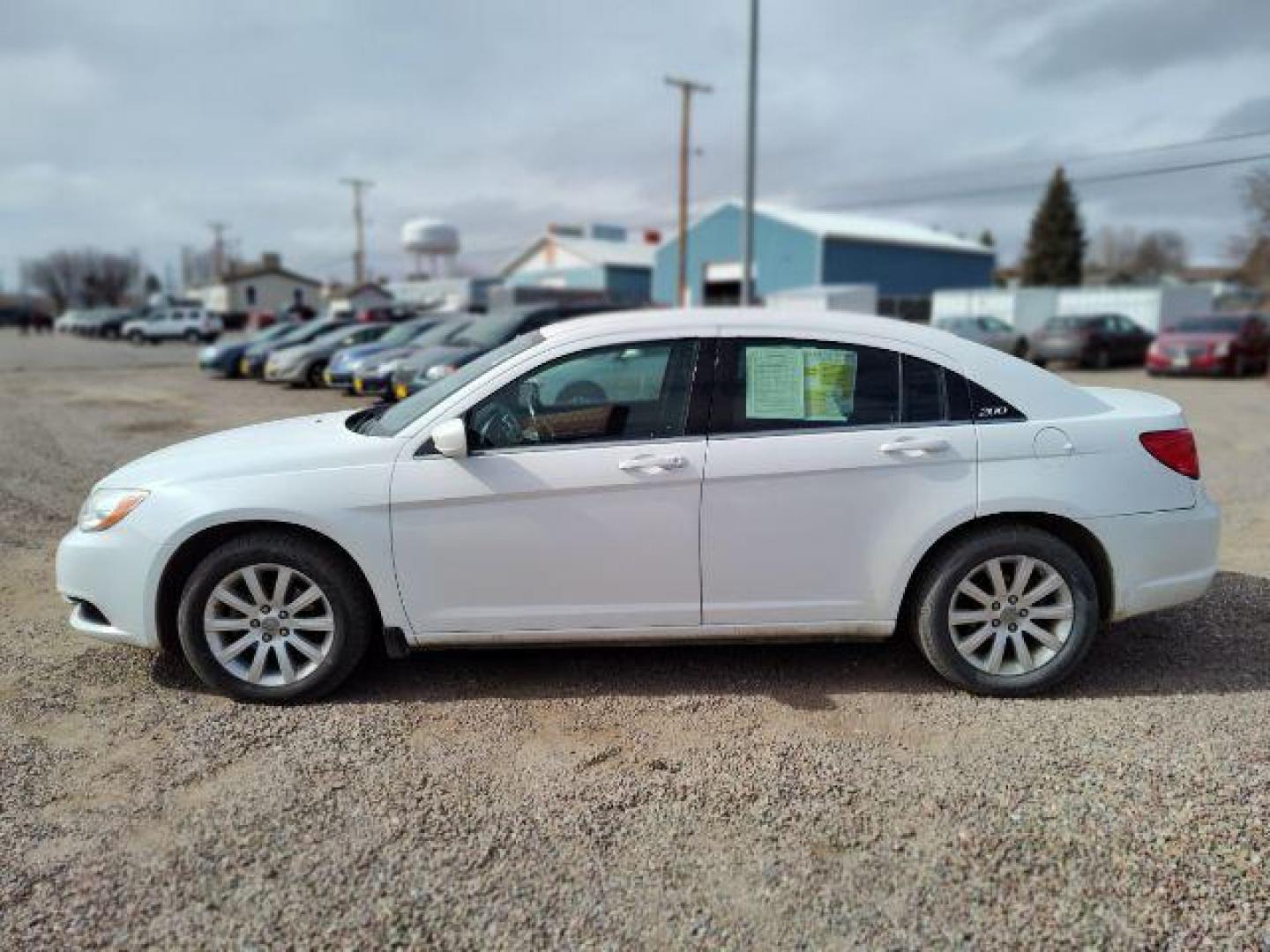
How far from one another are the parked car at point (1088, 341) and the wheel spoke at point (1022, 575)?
21.6 meters

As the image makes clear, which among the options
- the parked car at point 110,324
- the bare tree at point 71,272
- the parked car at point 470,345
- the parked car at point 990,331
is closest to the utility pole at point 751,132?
the parked car at point 470,345

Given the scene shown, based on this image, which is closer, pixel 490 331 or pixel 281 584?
pixel 281 584

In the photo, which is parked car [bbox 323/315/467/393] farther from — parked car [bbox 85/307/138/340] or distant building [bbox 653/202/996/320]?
parked car [bbox 85/307/138/340]

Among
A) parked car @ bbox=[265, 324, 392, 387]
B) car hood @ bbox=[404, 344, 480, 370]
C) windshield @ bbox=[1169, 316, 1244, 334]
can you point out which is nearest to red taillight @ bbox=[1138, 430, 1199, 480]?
car hood @ bbox=[404, 344, 480, 370]

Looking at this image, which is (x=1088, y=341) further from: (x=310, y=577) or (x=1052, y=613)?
(x=310, y=577)

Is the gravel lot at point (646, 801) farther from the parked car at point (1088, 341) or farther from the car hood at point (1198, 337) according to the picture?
the parked car at point (1088, 341)

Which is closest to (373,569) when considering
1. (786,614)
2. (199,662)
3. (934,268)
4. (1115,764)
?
(199,662)

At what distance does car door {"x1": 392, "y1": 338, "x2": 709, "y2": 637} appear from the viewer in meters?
3.66

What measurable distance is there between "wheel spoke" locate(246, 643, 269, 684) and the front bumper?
41 cm

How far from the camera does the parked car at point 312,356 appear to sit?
18.2 meters

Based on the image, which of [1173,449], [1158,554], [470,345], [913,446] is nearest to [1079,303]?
[470,345]

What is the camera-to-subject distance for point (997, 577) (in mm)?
3797

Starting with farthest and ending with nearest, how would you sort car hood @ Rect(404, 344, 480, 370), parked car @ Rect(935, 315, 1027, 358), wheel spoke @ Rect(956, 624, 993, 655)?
parked car @ Rect(935, 315, 1027, 358)
car hood @ Rect(404, 344, 480, 370)
wheel spoke @ Rect(956, 624, 993, 655)

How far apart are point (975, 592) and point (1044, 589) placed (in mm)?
287
